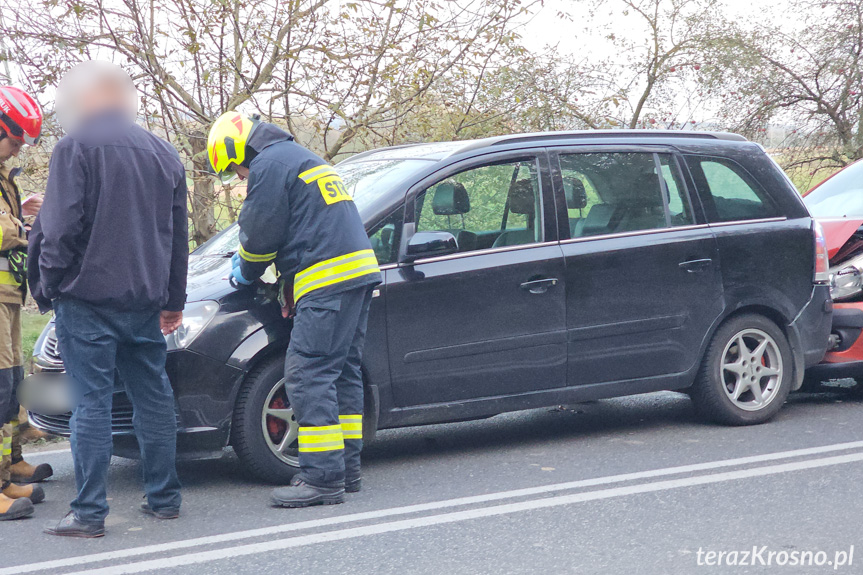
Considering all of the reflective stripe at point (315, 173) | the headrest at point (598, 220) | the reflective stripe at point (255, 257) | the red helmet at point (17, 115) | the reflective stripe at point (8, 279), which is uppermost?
the red helmet at point (17, 115)

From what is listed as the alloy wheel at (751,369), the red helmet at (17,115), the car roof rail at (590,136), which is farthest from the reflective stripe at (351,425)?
the alloy wheel at (751,369)

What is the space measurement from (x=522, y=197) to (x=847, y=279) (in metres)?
2.50

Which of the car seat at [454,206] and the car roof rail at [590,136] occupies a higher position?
the car roof rail at [590,136]

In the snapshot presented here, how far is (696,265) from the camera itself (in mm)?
5551

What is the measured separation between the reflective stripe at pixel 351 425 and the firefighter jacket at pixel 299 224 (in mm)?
635

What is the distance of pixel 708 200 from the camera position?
18.8 feet

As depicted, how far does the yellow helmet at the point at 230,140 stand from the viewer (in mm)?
4543

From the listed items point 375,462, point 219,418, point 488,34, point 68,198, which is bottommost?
point 375,462

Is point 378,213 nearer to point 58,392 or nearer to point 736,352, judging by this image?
point 58,392

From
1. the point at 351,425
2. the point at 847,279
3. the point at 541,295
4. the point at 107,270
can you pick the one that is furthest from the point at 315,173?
the point at 847,279

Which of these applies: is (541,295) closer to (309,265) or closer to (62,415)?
(309,265)

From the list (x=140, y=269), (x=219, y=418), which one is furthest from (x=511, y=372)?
(x=140, y=269)

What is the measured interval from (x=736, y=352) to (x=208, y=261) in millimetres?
3127

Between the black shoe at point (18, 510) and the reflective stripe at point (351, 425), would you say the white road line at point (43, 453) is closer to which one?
the black shoe at point (18, 510)
